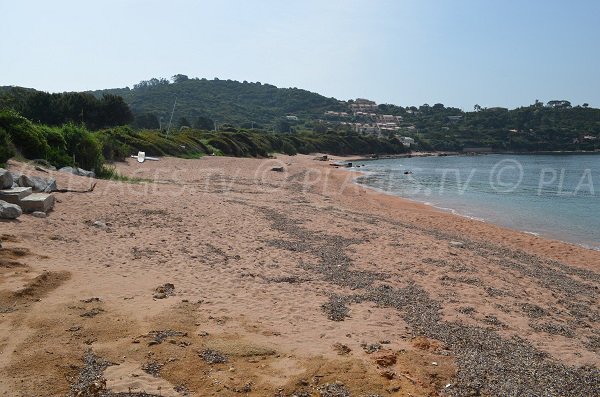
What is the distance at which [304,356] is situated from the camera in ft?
16.9

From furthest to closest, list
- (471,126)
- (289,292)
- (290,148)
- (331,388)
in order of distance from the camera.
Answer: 1. (471,126)
2. (290,148)
3. (289,292)
4. (331,388)

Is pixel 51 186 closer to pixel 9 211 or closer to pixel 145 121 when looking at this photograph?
pixel 9 211

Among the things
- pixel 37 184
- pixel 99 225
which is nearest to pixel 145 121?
pixel 37 184

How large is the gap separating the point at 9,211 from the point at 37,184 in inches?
102

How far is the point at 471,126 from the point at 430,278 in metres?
138

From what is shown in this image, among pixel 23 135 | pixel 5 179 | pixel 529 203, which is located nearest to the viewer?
pixel 5 179

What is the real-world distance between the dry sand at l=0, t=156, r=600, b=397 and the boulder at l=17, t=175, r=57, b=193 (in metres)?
0.46

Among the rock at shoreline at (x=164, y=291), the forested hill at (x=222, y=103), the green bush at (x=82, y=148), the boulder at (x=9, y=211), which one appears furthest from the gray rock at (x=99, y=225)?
the forested hill at (x=222, y=103)

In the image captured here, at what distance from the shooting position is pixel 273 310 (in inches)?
260

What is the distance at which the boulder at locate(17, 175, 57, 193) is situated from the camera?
1099cm

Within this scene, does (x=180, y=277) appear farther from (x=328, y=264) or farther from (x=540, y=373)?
(x=540, y=373)

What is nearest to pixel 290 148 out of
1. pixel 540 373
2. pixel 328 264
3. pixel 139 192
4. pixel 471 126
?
pixel 139 192

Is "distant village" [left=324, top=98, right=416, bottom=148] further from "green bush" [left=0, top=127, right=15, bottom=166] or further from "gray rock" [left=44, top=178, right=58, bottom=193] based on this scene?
"gray rock" [left=44, top=178, right=58, bottom=193]

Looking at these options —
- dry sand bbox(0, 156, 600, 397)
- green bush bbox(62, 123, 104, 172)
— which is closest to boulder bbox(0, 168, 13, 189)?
dry sand bbox(0, 156, 600, 397)
